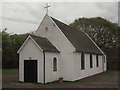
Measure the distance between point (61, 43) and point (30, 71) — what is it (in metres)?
4.51

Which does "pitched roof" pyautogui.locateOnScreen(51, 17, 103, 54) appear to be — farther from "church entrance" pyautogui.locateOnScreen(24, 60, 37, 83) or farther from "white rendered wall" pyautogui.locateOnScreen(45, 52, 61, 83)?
"church entrance" pyautogui.locateOnScreen(24, 60, 37, 83)

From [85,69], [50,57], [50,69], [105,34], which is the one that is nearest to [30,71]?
[50,69]

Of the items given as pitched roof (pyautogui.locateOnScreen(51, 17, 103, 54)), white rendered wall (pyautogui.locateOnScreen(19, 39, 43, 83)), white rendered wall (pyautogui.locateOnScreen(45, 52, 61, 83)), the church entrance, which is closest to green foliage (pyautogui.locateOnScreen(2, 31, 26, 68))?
pitched roof (pyautogui.locateOnScreen(51, 17, 103, 54))

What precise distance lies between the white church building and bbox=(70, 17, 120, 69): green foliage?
21.8 metres

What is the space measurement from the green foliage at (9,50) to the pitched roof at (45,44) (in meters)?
24.1

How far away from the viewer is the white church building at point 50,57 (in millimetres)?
20531

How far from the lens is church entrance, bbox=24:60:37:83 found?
814 inches

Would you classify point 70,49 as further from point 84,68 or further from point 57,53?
point 84,68

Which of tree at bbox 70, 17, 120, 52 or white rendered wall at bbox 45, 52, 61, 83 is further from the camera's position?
tree at bbox 70, 17, 120, 52

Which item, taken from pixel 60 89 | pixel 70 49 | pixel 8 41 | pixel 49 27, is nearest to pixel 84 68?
pixel 70 49

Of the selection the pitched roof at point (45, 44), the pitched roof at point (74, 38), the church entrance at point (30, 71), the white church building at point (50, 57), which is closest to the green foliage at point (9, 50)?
the pitched roof at point (74, 38)

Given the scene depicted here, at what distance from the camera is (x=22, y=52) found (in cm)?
2153

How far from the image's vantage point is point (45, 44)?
21.8 meters

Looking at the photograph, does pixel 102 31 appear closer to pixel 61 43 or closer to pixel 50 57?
pixel 61 43
